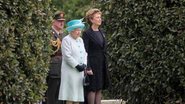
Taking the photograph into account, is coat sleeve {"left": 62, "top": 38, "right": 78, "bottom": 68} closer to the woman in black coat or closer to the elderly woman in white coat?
the elderly woman in white coat

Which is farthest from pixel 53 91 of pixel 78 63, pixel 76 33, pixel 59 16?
pixel 59 16

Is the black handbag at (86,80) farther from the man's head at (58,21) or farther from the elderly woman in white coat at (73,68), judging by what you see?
the man's head at (58,21)

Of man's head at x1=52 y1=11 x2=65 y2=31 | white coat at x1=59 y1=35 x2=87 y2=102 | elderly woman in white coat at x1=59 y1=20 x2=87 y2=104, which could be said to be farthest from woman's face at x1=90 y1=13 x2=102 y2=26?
man's head at x1=52 y1=11 x2=65 y2=31

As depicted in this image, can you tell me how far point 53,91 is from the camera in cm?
990

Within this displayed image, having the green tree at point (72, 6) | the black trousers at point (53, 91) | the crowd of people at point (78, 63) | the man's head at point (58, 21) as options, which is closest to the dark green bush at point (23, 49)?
the crowd of people at point (78, 63)

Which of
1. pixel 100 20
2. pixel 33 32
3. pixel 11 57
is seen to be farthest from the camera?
pixel 100 20

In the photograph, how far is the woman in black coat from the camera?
9.64m

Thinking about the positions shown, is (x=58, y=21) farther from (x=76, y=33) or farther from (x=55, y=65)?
(x=55, y=65)

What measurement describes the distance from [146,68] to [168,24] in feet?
2.61

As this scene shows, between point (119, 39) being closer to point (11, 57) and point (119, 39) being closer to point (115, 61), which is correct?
point (115, 61)

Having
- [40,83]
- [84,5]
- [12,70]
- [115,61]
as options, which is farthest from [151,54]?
[84,5]

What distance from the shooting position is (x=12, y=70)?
6.74m

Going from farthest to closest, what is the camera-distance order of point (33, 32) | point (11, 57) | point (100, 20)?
point (100, 20) < point (33, 32) < point (11, 57)

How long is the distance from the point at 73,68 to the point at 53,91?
31.3 inches
